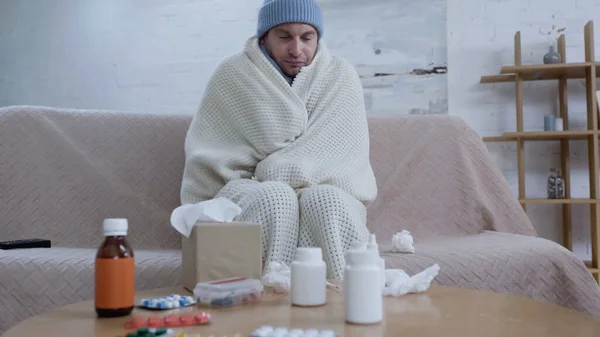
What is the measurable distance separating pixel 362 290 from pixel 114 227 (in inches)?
11.8

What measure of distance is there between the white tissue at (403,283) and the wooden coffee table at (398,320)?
16 millimetres

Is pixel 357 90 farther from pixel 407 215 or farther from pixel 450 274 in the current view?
pixel 450 274

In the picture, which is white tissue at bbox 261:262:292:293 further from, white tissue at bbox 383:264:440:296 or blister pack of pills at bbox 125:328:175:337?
blister pack of pills at bbox 125:328:175:337

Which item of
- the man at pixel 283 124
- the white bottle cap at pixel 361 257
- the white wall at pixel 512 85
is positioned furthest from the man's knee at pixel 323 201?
the white wall at pixel 512 85

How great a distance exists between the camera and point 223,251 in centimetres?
87

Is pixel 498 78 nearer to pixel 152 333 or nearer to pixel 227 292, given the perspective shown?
pixel 227 292

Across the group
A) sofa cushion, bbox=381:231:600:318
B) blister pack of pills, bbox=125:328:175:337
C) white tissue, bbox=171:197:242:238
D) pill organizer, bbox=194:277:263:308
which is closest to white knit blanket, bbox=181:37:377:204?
sofa cushion, bbox=381:231:600:318

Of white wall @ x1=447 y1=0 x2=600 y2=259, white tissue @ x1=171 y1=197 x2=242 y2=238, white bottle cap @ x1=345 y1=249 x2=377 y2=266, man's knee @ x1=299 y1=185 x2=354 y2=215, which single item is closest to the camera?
white bottle cap @ x1=345 y1=249 x2=377 y2=266

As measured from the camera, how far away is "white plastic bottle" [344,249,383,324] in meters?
0.65

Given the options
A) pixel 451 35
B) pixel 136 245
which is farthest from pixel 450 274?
pixel 451 35

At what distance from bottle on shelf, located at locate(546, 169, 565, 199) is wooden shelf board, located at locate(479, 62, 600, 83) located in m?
0.49

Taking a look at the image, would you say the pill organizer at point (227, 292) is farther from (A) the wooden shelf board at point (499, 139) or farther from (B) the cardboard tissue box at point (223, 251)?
(A) the wooden shelf board at point (499, 139)

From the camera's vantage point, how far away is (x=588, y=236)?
111 inches

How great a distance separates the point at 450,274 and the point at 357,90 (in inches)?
26.0
